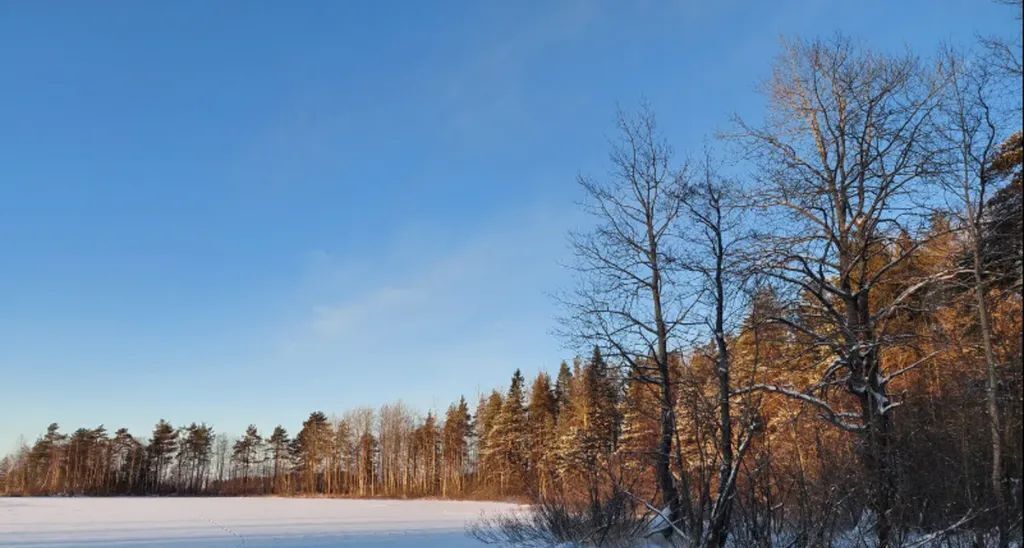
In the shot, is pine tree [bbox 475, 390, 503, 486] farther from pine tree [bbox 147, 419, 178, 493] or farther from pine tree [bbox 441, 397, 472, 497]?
pine tree [bbox 147, 419, 178, 493]

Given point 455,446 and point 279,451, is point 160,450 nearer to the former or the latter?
point 279,451

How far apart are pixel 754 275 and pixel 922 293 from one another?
285 centimetres

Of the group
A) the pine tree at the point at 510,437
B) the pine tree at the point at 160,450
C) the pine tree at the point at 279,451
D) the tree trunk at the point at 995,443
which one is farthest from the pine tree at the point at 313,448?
the tree trunk at the point at 995,443

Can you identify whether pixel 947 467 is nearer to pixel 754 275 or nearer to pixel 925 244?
pixel 754 275

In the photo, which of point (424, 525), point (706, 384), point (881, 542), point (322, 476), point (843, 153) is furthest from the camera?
point (322, 476)

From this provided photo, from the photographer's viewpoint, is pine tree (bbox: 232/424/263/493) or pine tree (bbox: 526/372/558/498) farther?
pine tree (bbox: 232/424/263/493)

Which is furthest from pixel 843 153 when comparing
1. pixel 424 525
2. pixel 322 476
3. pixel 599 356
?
pixel 322 476

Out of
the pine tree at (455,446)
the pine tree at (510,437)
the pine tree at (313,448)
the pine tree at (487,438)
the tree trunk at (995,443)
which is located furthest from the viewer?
the pine tree at (313,448)

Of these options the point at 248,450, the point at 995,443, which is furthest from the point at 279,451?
the point at 995,443

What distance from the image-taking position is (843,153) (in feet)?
37.6

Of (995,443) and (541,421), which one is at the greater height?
(541,421)

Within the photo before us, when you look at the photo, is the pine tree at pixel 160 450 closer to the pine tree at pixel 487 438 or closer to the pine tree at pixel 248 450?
the pine tree at pixel 248 450

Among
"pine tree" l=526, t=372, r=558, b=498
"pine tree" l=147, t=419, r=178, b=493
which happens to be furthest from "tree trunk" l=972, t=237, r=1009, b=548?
"pine tree" l=147, t=419, r=178, b=493

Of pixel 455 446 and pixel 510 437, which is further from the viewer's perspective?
pixel 455 446
